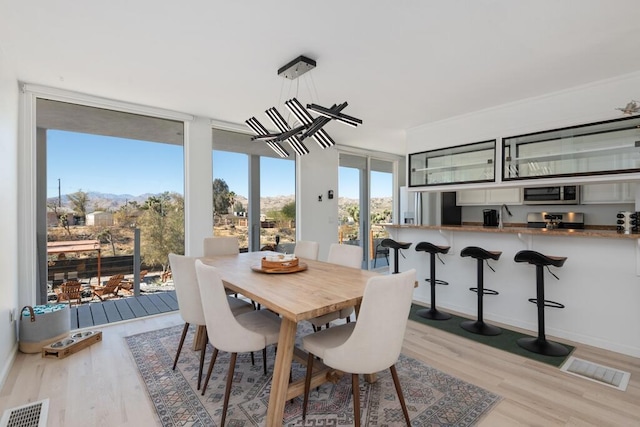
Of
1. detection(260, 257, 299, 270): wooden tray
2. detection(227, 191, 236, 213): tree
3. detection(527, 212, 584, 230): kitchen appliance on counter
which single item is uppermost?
detection(227, 191, 236, 213): tree

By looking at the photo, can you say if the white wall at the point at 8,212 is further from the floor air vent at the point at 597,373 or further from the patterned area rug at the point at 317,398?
the floor air vent at the point at 597,373

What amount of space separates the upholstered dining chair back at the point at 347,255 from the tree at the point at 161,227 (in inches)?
87.9

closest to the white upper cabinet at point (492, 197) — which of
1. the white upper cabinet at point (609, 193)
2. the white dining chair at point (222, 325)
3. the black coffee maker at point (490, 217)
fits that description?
the black coffee maker at point (490, 217)

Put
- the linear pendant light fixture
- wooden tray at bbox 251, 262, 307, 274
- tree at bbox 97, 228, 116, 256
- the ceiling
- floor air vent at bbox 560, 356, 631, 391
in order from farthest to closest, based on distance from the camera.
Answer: tree at bbox 97, 228, 116, 256
wooden tray at bbox 251, 262, 307, 274
floor air vent at bbox 560, 356, 631, 391
the linear pendant light fixture
the ceiling

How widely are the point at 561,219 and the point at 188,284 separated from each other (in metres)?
5.09

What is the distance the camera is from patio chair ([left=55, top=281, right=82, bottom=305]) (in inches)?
139

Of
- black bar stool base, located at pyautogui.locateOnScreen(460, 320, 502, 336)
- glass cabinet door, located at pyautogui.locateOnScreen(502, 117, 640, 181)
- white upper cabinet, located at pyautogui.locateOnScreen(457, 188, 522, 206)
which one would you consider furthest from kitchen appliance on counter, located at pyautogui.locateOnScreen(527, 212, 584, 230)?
black bar stool base, located at pyautogui.locateOnScreen(460, 320, 502, 336)

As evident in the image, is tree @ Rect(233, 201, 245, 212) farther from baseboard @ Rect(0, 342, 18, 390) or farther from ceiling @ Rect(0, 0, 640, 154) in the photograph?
baseboard @ Rect(0, 342, 18, 390)

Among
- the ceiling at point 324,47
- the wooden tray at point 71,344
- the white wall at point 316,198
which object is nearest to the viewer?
the ceiling at point 324,47

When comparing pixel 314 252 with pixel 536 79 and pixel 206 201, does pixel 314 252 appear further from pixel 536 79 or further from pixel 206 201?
pixel 536 79

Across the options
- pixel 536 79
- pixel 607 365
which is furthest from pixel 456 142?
pixel 607 365

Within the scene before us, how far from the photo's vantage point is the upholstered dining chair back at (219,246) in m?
3.71

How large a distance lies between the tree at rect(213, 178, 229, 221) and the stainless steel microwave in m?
4.50

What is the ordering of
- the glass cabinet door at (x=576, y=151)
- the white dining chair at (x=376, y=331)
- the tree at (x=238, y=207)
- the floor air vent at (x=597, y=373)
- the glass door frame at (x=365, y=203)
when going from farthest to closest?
the glass door frame at (x=365, y=203) < the tree at (x=238, y=207) < the glass cabinet door at (x=576, y=151) < the floor air vent at (x=597, y=373) < the white dining chair at (x=376, y=331)
